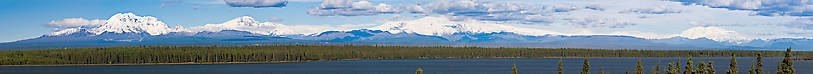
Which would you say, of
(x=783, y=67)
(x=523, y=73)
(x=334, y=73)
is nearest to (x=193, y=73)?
(x=334, y=73)

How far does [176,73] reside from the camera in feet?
645

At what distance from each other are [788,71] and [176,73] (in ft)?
487

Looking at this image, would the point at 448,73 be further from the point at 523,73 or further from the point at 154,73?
the point at 154,73

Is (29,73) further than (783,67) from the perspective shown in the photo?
Yes

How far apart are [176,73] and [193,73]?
4707mm

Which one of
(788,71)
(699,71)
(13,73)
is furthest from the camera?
(13,73)

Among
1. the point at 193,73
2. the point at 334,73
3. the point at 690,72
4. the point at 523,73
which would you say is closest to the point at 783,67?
the point at 690,72

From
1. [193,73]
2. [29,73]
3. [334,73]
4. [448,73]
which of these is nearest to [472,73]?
[448,73]

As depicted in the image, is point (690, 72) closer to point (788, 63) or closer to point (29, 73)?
point (788, 63)

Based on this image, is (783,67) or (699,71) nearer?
(699,71)

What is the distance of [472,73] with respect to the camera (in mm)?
198125

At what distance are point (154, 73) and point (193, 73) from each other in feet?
36.4

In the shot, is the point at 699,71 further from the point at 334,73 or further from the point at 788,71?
the point at 334,73

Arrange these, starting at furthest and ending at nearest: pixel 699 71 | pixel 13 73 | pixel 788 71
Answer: pixel 13 73
pixel 788 71
pixel 699 71
